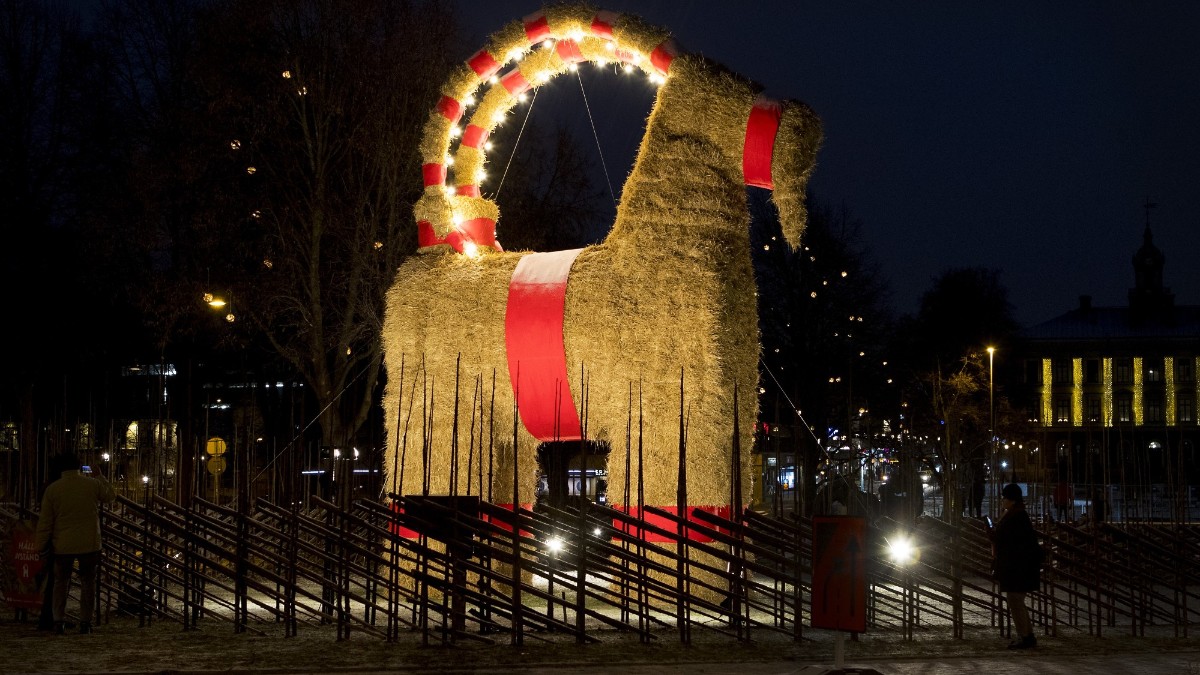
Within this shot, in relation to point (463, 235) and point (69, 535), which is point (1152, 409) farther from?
point (69, 535)

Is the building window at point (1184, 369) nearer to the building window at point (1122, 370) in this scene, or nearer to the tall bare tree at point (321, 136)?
the building window at point (1122, 370)

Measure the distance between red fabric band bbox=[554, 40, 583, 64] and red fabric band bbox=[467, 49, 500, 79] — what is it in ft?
2.17

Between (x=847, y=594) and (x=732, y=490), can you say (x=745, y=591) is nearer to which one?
(x=732, y=490)

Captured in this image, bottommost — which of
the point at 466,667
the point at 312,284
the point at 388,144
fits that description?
the point at 466,667

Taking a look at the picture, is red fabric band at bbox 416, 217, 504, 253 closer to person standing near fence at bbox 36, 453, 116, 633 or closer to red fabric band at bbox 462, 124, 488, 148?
red fabric band at bbox 462, 124, 488, 148

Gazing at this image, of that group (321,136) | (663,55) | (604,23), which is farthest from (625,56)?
(321,136)

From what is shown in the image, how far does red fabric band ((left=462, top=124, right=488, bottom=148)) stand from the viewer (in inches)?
515

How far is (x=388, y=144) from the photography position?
19.3 meters

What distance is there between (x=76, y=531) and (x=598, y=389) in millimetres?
4395

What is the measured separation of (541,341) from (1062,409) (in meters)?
68.9

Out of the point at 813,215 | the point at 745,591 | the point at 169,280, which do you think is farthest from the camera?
the point at 813,215

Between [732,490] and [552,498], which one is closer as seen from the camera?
[732,490]

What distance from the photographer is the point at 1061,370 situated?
7644 centimetres

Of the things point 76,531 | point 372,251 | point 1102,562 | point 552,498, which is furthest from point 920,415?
point 76,531
